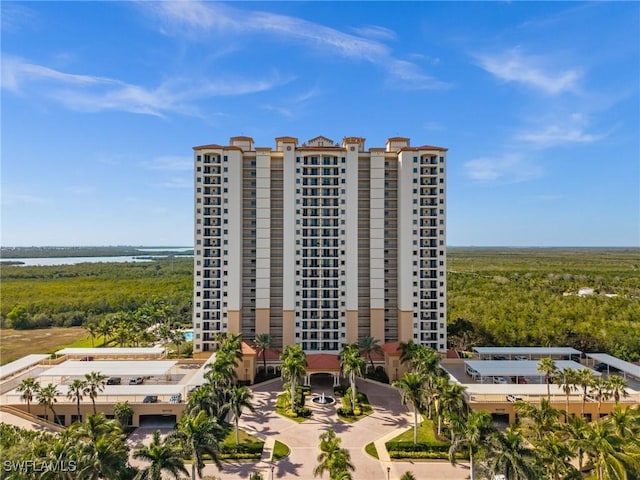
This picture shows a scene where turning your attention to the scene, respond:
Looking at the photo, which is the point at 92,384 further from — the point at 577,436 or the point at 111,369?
the point at 577,436

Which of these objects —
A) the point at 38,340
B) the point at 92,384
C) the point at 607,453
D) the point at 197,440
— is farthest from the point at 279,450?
the point at 38,340

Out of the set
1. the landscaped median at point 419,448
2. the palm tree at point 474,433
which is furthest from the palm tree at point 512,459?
the landscaped median at point 419,448

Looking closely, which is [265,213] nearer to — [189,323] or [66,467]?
[189,323]

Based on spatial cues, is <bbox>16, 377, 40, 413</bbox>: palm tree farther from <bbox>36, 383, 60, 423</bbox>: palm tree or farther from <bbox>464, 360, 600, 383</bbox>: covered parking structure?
<bbox>464, 360, 600, 383</bbox>: covered parking structure

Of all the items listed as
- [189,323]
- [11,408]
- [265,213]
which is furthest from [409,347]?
[189,323]

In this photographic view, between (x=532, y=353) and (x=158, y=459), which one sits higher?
(x=158, y=459)

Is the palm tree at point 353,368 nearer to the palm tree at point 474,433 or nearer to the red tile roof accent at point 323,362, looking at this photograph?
the red tile roof accent at point 323,362
